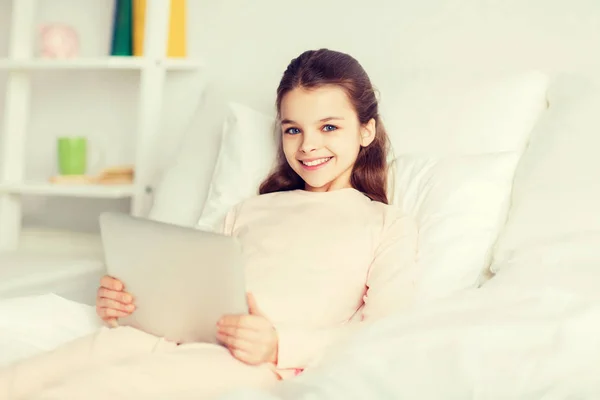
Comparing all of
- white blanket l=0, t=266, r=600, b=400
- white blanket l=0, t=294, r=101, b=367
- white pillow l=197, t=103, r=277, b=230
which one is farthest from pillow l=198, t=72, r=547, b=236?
white blanket l=0, t=266, r=600, b=400

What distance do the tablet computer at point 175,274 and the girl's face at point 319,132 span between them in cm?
38


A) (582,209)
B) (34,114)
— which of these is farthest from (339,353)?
(34,114)

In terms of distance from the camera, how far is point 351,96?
1.27m

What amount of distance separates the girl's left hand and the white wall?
2.48 ft

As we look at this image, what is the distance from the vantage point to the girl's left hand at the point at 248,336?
36.7 inches

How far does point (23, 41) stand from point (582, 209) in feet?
5.11

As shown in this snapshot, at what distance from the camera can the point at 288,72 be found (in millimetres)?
1288

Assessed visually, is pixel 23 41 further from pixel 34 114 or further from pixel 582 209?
pixel 582 209

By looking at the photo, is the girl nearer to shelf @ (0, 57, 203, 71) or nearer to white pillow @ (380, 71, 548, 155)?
white pillow @ (380, 71, 548, 155)

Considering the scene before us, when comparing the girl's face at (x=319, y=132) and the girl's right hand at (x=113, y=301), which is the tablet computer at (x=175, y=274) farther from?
the girl's face at (x=319, y=132)

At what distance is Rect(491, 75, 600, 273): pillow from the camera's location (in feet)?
3.68

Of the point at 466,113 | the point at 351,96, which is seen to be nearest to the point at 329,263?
the point at 351,96

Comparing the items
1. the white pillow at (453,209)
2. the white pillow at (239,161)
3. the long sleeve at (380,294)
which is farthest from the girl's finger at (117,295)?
the white pillow at (453,209)

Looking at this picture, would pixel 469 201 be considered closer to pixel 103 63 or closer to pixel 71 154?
pixel 103 63
